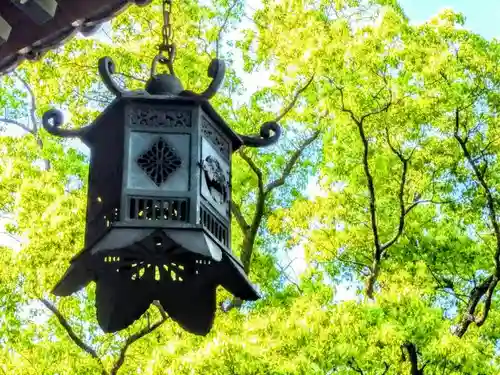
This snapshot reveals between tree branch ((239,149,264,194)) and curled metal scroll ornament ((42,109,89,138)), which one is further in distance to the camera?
tree branch ((239,149,264,194))

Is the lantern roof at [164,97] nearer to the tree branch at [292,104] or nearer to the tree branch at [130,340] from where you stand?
the tree branch at [130,340]

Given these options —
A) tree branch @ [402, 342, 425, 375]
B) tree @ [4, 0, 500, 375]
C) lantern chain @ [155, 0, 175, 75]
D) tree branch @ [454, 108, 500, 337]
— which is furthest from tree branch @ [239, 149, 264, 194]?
lantern chain @ [155, 0, 175, 75]

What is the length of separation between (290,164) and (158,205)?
38.1 feet

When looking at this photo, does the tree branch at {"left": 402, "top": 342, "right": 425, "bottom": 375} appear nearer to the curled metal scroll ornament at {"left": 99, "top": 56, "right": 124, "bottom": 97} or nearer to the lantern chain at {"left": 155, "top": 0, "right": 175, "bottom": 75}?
the lantern chain at {"left": 155, "top": 0, "right": 175, "bottom": 75}

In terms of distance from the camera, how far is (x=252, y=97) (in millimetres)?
14719

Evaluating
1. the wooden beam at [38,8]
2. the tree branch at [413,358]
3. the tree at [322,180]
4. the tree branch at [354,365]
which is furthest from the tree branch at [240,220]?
the wooden beam at [38,8]

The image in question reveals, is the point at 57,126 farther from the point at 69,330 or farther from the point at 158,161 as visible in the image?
the point at 69,330

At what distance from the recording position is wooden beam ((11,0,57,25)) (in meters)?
3.89

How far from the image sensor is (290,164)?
596 inches

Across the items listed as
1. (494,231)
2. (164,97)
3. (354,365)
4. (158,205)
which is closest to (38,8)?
(164,97)

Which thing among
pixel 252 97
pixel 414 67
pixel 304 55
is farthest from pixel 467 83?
pixel 252 97

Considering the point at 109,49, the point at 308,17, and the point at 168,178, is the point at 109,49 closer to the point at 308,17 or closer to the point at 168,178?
the point at 308,17

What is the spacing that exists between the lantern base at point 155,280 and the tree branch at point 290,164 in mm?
10507

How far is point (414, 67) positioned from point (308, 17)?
180 centimetres
